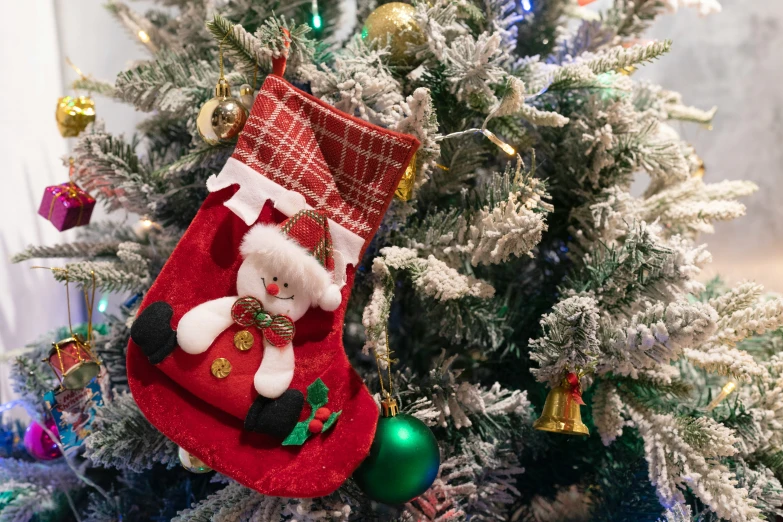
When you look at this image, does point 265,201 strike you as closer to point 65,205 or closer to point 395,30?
point 395,30

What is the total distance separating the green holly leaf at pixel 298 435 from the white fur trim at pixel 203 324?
13cm

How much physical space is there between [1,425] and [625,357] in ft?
3.52

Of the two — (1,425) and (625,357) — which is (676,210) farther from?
(1,425)

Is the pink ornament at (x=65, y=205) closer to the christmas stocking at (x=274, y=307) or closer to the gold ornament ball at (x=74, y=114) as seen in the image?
the gold ornament ball at (x=74, y=114)

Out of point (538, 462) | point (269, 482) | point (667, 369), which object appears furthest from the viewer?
point (538, 462)

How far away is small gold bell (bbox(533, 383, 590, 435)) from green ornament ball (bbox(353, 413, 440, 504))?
0.14 m

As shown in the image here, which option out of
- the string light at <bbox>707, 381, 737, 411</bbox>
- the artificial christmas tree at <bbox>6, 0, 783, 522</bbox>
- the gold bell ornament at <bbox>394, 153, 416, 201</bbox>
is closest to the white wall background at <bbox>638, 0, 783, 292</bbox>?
the artificial christmas tree at <bbox>6, 0, 783, 522</bbox>

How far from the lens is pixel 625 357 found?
1.96 feet

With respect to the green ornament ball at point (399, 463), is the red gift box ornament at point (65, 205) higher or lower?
higher

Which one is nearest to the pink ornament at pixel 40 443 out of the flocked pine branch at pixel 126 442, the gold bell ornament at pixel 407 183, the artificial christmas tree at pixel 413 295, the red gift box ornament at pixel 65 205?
the artificial christmas tree at pixel 413 295

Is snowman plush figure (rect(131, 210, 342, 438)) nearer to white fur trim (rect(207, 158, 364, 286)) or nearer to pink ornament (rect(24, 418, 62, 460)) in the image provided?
white fur trim (rect(207, 158, 364, 286))

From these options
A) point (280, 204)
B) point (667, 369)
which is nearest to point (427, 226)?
point (280, 204)

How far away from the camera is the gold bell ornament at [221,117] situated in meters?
0.66

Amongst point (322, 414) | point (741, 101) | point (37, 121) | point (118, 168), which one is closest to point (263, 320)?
point (322, 414)
